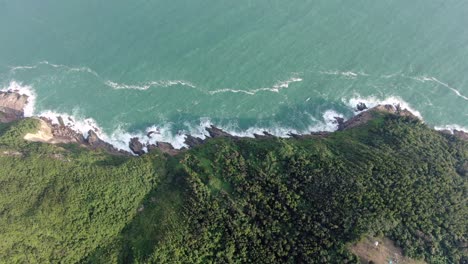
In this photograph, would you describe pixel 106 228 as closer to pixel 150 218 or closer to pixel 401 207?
pixel 150 218

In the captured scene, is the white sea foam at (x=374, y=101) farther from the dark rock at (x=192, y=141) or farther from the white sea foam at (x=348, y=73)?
the dark rock at (x=192, y=141)

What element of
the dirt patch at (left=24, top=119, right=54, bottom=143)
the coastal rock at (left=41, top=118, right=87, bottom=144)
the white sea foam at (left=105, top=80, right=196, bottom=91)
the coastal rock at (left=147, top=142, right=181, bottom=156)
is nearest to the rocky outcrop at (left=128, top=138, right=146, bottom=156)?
the coastal rock at (left=147, top=142, right=181, bottom=156)

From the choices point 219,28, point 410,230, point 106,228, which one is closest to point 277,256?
point 410,230

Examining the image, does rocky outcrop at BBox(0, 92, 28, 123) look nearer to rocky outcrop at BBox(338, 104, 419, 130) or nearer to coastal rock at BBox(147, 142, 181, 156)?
coastal rock at BBox(147, 142, 181, 156)

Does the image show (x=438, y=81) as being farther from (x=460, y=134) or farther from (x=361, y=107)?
(x=361, y=107)

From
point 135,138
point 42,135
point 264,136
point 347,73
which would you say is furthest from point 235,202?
point 347,73

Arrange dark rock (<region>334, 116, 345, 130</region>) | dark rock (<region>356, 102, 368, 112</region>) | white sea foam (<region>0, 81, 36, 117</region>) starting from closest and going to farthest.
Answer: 1. dark rock (<region>334, 116, 345, 130</region>)
2. dark rock (<region>356, 102, 368, 112</region>)
3. white sea foam (<region>0, 81, 36, 117</region>)

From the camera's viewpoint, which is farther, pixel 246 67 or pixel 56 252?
pixel 246 67
